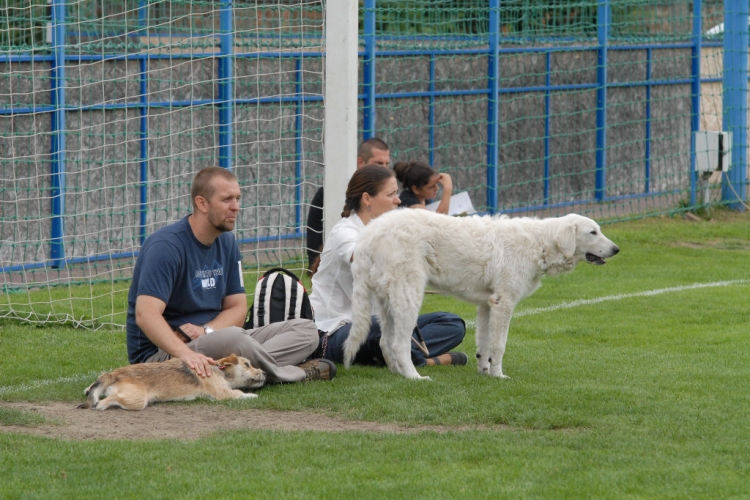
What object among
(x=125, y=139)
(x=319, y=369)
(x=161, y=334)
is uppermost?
(x=125, y=139)

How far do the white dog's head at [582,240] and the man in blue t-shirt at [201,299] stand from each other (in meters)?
1.85

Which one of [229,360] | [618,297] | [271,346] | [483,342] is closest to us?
[229,360]

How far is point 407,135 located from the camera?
1529 cm

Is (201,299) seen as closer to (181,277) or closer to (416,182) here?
(181,277)

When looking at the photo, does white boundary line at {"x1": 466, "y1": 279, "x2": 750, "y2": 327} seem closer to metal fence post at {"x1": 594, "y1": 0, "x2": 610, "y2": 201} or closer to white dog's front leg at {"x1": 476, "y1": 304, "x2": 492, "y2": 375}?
white dog's front leg at {"x1": 476, "y1": 304, "x2": 492, "y2": 375}

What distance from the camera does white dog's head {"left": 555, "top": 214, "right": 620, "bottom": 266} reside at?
777cm

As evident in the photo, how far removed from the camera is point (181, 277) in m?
7.08

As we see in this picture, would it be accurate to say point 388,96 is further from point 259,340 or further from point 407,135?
point 259,340

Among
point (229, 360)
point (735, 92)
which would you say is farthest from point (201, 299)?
point (735, 92)

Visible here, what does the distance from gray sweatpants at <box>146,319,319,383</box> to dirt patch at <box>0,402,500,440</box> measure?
1.41 ft

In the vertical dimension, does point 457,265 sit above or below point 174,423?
above

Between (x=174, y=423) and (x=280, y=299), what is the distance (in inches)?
63.5

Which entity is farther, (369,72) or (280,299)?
(369,72)

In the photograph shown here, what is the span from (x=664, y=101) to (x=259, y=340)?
13023 mm
